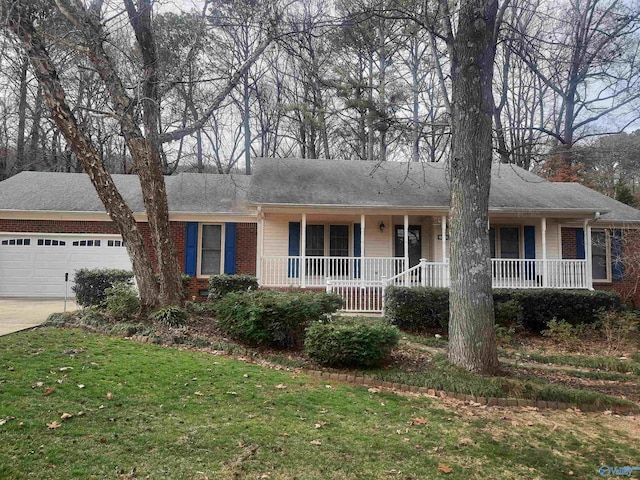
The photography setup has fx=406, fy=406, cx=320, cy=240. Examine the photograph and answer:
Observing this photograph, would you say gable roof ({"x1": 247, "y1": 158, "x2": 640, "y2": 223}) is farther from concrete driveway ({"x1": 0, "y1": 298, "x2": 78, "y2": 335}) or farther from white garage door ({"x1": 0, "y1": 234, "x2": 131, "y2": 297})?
concrete driveway ({"x1": 0, "y1": 298, "x2": 78, "y2": 335})

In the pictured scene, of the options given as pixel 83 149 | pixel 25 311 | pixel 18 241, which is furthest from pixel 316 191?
pixel 18 241

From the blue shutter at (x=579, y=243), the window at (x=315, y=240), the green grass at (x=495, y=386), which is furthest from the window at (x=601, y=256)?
the green grass at (x=495, y=386)

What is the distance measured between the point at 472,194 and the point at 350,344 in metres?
2.80

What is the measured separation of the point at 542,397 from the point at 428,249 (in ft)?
28.5

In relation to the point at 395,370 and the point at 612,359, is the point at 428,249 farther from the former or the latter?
the point at 395,370

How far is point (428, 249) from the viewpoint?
44.5ft

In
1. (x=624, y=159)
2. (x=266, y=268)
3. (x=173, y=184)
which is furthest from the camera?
(x=624, y=159)

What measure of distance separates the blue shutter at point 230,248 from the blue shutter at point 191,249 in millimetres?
971

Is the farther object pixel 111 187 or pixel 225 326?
pixel 111 187

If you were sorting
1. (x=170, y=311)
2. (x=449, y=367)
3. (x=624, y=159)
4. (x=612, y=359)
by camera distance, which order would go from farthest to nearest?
(x=624, y=159) < (x=170, y=311) < (x=612, y=359) < (x=449, y=367)

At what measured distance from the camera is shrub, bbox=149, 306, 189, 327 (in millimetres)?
7834

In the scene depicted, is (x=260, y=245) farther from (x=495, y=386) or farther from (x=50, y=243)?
(x=495, y=386)

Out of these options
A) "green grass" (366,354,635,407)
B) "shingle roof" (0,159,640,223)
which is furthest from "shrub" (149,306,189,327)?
"shingle roof" (0,159,640,223)

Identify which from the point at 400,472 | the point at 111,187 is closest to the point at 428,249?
the point at 111,187
